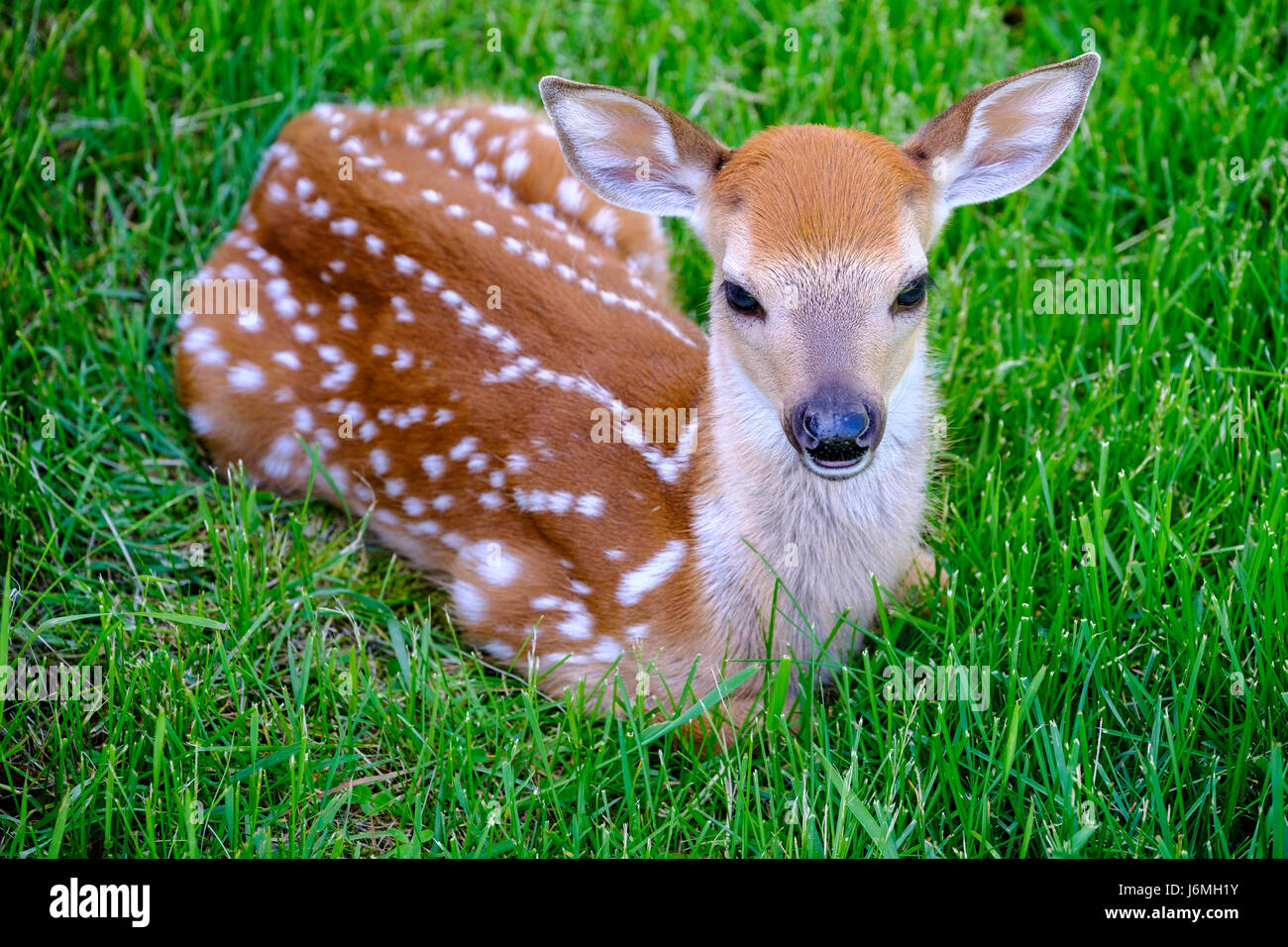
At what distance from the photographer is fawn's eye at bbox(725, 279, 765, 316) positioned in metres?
2.76

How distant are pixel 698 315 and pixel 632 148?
1.08 m

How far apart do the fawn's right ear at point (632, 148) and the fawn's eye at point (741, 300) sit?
34cm

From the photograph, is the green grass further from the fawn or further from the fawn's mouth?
the fawn's mouth

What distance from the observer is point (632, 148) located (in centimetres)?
301

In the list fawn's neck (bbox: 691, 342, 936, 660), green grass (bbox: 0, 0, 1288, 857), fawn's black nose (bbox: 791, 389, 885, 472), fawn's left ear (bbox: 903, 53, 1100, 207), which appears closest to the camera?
fawn's black nose (bbox: 791, 389, 885, 472)

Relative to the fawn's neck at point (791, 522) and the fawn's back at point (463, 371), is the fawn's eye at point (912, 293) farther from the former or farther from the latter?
the fawn's back at point (463, 371)

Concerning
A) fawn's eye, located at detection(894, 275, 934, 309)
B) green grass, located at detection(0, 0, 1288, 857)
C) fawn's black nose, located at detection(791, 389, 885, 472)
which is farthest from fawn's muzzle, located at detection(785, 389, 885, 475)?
green grass, located at detection(0, 0, 1288, 857)

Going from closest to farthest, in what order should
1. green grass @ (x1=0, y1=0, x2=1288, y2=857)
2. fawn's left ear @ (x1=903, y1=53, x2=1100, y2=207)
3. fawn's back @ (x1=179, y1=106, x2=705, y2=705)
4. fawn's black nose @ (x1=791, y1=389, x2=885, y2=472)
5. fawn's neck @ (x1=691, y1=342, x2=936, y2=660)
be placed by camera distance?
1. fawn's black nose @ (x1=791, y1=389, x2=885, y2=472)
2. green grass @ (x1=0, y1=0, x2=1288, y2=857)
3. fawn's left ear @ (x1=903, y1=53, x2=1100, y2=207)
4. fawn's neck @ (x1=691, y1=342, x2=936, y2=660)
5. fawn's back @ (x1=179, y1=106, x2=705, y2=705)

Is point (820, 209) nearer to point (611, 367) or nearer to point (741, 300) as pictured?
point (741, 300)

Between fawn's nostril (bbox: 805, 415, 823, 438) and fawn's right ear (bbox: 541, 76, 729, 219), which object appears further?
fawn's right ear (bbox: 541, 76, 729, 219)

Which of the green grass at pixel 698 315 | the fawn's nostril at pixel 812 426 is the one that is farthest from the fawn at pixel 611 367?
the green grass at pixel 698 315

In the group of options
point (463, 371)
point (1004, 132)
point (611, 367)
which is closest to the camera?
point (1004, 132)

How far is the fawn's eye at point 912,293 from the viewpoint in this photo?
8.98ft

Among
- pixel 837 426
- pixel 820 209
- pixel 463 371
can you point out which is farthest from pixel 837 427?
pixel 463 371
